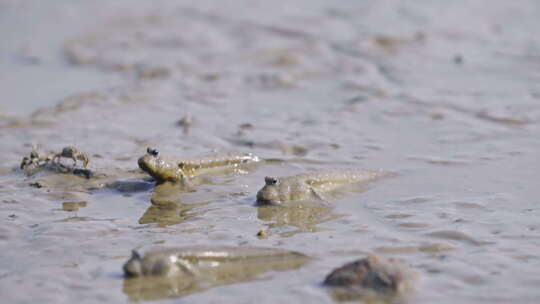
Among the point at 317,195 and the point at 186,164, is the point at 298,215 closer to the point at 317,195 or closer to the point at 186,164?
the point at 317,195

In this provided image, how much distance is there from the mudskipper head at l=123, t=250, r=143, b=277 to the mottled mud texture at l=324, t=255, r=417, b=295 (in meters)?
0.91

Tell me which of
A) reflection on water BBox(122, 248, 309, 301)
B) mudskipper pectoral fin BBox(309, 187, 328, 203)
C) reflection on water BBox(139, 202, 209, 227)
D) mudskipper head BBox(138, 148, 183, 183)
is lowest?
reflection on water BBox(122, 248, 309, 301)

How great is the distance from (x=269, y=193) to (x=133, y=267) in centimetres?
140

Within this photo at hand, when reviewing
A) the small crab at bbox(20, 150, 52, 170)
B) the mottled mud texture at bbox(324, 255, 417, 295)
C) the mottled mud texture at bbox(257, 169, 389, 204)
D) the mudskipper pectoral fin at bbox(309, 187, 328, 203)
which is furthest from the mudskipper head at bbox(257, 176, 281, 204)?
the small crab at bbox(20, 150, 52, 170)

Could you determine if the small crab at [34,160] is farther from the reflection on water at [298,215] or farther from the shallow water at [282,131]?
the reflection on water at [298,215]

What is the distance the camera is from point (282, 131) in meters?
7.21

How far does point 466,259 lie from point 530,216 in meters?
0.92

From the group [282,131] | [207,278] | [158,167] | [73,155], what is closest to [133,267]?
[207,278]

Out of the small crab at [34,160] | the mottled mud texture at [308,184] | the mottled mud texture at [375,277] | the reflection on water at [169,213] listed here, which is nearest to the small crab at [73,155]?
the small crab at [34,160]

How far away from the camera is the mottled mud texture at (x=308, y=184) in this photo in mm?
5383

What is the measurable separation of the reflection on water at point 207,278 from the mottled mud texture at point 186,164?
4.90ft

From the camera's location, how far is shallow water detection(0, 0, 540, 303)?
4.48 m

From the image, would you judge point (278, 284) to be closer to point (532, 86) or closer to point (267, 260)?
point (267, 260)

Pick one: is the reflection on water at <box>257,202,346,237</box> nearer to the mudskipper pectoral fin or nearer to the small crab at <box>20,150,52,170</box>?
the mudskipper pectoral fin
